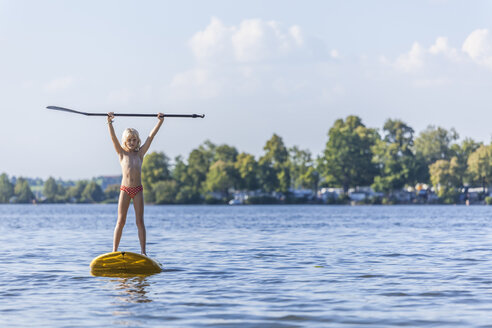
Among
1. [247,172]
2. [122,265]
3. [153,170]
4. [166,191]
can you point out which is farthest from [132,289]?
[153,170]

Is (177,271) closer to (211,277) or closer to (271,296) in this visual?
(211,277)

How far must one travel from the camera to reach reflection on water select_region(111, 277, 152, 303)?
13484 mm

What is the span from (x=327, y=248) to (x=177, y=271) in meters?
9.97

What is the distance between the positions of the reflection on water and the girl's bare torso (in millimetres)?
1847

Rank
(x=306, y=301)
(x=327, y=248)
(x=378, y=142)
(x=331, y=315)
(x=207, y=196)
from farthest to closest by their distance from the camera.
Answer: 1. (x=207, y=196)
2. (x=378, y=142)
3. (x=327, y=248)
4. (x=306, y=301)
5. (x=331, y=315)

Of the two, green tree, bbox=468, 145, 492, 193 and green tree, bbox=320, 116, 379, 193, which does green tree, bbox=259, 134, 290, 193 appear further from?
green tree, bbox=468, 145, 492, 193

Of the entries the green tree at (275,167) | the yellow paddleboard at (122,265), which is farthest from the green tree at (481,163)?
the yellow paddleboard at (122,265)

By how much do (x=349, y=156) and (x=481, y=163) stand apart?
2587 centimetres

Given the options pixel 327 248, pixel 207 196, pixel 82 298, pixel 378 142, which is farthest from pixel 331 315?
pixel 207 196

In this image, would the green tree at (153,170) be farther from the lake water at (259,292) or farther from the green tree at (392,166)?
the lake water at (259,292)

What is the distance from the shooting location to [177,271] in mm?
18297

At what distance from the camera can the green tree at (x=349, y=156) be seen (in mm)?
170500

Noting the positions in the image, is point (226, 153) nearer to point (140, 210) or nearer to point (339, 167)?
point (339, 167)

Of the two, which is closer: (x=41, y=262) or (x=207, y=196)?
(x=41, y=262)
